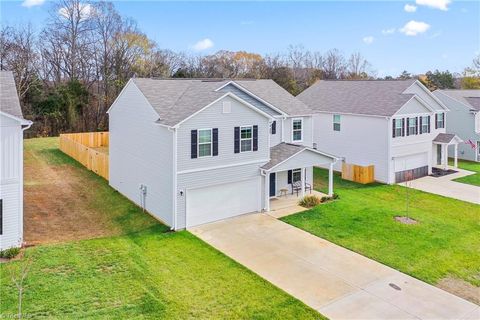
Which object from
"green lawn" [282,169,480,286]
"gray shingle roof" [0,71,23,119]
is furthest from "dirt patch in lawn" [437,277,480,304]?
"gray shingle roof" [0,71,23,119]

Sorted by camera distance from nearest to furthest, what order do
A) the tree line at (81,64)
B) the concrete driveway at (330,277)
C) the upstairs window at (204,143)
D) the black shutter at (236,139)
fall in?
1. the concrete driveway at (330,277)
2. the upstairs window at (204,143)
3. the black shutter at (236,139)
4. the tree line at (81,64)

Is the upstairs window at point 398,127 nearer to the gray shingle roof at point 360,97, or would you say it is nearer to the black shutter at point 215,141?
the gray shingle roof at point 360,97

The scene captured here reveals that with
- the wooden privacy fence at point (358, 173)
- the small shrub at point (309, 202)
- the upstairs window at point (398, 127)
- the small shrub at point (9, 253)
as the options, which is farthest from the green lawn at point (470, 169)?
the small shrub at point (9, 253)

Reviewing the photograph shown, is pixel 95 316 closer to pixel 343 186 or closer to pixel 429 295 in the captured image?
pixel 429 295

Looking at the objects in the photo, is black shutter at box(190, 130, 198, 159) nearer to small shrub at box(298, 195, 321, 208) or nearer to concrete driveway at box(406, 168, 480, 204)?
small shrub at box(298, 195, 321, 208)

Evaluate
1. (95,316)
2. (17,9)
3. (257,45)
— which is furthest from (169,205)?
(257,45)

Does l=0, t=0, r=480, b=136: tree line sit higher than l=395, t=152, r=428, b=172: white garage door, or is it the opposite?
l=0, t=0, r=480, b=136: tree line

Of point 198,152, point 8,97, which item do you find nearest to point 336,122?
point 198,152
